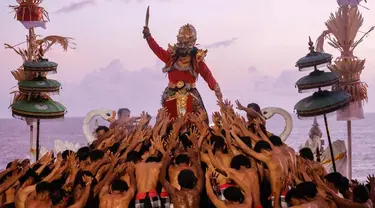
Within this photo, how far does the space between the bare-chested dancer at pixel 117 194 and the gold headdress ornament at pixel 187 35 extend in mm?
4259

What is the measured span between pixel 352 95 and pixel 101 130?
604 centimetres

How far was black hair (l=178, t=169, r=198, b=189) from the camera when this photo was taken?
7.44 meters

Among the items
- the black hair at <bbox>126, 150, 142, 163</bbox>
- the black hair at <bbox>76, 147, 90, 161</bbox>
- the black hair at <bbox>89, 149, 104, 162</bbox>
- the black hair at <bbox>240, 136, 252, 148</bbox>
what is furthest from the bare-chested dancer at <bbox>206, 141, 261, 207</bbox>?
the black hair at <bbox>76, 147, 90, 161</bbox>

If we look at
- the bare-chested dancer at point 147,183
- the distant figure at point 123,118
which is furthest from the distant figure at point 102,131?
the bare-chested dancer at point 147,183

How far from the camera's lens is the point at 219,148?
8.56m

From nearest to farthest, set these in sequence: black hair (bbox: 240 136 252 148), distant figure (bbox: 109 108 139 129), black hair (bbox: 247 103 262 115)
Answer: black hair (bbox: 240 136 252 148)
black hair (bbox: 247 103 262 115)
distant figure (bbox: 109 108 139 129)

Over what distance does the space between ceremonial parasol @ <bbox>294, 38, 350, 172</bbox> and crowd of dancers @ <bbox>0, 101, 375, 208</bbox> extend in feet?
8.09

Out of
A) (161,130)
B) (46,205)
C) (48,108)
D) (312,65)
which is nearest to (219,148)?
(161,130)

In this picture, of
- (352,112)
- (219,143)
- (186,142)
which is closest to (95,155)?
(186,142)

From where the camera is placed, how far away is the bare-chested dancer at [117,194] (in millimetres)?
7480

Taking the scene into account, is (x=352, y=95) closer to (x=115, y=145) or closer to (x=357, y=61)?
(x=357, y=61)

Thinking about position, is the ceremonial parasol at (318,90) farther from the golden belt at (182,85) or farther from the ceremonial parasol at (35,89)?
the ceremonial parasol at (35,89)

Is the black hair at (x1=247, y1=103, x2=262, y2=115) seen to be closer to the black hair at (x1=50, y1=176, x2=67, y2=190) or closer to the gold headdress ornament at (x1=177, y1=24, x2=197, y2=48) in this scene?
the gold headdress ornament at (x1=177, y1=24, x2=197, y2=48)

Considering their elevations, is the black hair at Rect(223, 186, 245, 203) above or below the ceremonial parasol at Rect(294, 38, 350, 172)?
below
